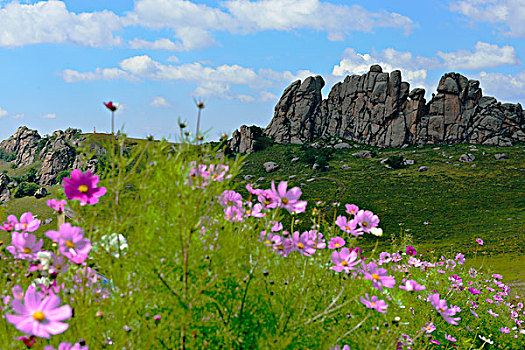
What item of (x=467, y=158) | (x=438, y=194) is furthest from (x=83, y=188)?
(x=467, y=158)

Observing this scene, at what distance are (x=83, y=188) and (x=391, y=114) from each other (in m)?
60.1

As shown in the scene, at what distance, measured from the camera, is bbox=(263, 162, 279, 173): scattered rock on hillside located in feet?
170

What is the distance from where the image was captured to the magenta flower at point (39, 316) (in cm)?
121

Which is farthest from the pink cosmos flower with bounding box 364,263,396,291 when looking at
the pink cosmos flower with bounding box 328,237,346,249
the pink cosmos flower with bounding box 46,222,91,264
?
the pink cosmos flower with bounding box 46,222,91,264

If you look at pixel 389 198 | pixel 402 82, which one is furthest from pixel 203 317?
pixel 402 82

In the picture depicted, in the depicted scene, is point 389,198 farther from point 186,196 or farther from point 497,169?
point 186,196

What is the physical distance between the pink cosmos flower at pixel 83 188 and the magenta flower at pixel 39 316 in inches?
23.8

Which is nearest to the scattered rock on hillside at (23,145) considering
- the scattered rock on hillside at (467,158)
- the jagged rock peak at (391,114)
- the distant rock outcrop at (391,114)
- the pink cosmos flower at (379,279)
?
the jagged rock peak at (391,114)

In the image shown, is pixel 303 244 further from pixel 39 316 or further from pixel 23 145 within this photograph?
pixel 23 145

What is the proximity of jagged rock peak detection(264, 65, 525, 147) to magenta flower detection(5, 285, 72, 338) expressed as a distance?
58692mm

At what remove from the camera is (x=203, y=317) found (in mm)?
2031

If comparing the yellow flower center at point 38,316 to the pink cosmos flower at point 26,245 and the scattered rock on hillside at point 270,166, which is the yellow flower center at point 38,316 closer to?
the pink cosmos flower at point 26,245

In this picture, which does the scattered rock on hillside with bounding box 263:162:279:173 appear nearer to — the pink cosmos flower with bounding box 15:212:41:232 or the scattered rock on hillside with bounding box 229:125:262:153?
the scattered rock on hillside with bounding box 229:125:262:153

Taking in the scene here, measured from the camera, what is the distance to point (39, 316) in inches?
49.5
